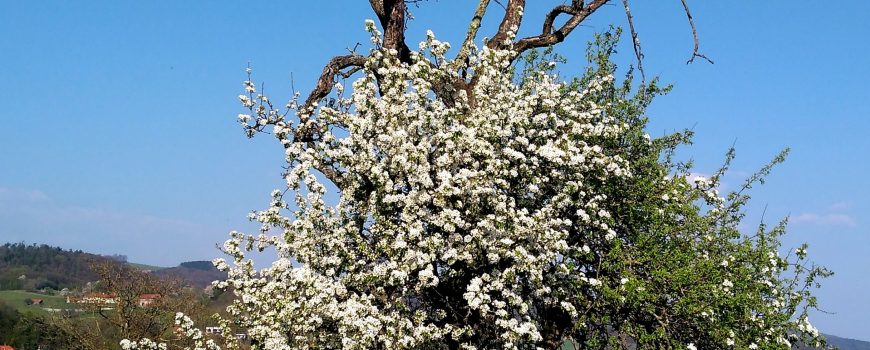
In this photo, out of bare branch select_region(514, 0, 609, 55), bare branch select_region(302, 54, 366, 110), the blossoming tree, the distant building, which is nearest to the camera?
the blossoming tree

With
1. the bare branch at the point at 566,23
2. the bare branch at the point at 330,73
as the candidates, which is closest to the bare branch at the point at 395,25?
the bare branch at the point at 330,73

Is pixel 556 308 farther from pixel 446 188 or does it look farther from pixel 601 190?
pixel 446 188

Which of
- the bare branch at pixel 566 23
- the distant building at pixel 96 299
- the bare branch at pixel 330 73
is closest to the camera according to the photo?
the bare branch at pixel 330 73

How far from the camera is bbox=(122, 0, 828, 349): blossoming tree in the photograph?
1176 centimetres

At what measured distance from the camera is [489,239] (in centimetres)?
1188

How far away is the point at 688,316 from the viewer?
12523 millimetres

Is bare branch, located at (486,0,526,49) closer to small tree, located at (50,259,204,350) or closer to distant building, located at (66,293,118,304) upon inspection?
small tree, located at (50,259,204,350)

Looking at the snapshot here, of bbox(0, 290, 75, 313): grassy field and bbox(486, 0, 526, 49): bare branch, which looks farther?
bbox(0, 290, 75, 313): grassy field

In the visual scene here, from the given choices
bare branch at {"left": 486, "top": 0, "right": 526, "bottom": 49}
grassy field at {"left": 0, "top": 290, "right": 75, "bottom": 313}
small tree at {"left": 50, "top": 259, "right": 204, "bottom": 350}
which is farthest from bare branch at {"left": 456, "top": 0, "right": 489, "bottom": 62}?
grassy field at {"left": 0, "top": 290, "right": 75, "bottom": 313}

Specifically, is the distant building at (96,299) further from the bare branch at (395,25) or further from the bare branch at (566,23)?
the bare branch at (566,23)

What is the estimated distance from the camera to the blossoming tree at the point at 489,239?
1176cm

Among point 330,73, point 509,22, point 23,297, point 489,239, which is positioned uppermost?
point 23,297

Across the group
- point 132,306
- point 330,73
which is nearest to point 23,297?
point 132,306

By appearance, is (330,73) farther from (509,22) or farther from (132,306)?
(132,306)
